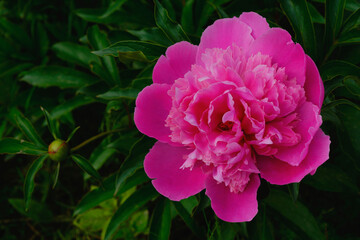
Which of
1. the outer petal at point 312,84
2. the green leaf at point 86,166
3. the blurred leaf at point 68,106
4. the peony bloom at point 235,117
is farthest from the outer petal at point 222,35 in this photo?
the blurred leaf at point 68,106

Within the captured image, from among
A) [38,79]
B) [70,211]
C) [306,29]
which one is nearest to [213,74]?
[306,29]

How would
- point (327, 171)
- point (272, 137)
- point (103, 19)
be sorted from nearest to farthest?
1. point (272, 137)
2. point (327, 171)
3. point (103, 19)

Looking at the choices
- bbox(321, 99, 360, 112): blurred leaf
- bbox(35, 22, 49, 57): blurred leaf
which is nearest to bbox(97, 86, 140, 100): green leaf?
bbox(321, 99, 360, 112): blurred leaf

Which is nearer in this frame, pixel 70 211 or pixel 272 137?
pixel 272 137

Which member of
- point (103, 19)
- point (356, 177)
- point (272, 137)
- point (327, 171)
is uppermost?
point (272, 137)

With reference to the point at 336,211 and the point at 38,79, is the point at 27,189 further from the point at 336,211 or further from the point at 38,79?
the point at 336,211
